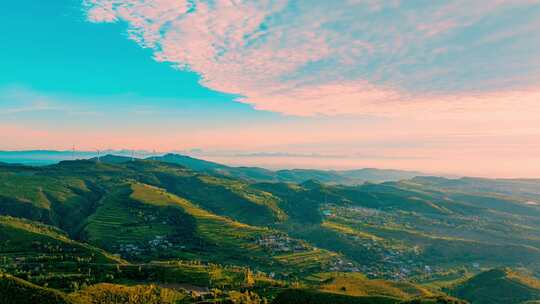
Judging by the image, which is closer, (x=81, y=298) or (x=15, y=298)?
(x=15, y=298)

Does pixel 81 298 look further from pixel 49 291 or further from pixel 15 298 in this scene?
pixel 15 298

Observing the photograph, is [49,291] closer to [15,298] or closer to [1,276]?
[15,298]

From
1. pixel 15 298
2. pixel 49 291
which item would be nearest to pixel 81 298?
pixel 49 291

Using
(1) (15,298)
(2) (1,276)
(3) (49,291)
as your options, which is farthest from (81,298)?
(2) (1,276)

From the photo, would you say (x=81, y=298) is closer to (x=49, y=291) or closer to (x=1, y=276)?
(x=49, y=291)

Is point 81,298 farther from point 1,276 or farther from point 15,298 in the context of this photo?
point 1,276

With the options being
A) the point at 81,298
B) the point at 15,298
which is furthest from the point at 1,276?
the point at 81,298
